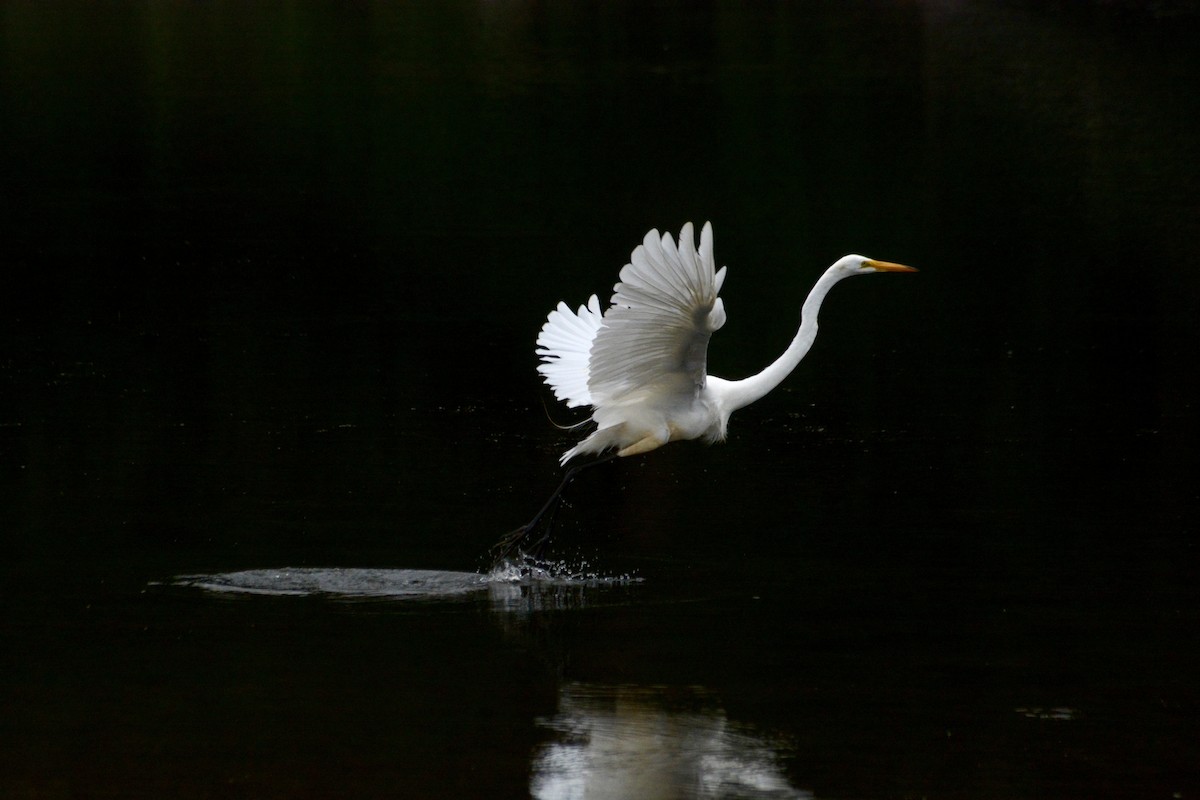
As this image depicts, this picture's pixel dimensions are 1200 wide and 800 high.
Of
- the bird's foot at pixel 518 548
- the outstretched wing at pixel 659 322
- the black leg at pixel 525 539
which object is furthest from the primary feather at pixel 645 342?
the bird's foot at pixel 518 548

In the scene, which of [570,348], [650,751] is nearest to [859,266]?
[570,348]

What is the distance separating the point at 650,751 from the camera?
5.14 m

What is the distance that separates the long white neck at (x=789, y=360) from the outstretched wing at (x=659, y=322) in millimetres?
315

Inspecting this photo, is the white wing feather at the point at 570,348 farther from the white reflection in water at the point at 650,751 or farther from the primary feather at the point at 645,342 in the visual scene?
the white reflection in water at the point at 650,751

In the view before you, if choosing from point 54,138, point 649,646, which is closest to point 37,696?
point 649,646

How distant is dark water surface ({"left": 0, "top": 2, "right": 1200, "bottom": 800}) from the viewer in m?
5.30

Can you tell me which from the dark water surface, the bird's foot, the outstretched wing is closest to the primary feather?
the outstretched wing

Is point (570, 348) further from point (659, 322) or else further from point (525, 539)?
point (659, 322)

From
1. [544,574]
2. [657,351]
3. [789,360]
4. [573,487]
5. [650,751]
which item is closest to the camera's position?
[650,751]

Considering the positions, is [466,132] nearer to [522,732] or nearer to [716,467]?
[716,467]

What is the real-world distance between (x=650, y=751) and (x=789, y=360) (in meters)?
2.62

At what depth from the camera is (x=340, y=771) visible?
498 cm

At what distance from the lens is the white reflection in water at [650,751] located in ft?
16.0

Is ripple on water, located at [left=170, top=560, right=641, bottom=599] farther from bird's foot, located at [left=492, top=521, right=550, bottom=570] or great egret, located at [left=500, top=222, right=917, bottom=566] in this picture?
→ great egret, located at [left=500, top=222, right=917, bottom=566]
